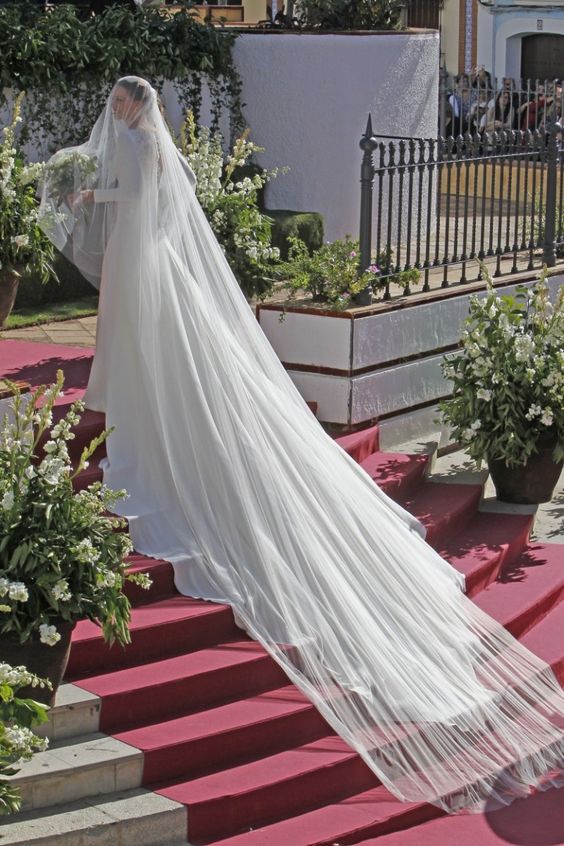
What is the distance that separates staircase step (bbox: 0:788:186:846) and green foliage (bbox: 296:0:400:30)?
772 cm

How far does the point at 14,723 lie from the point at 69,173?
133 inches

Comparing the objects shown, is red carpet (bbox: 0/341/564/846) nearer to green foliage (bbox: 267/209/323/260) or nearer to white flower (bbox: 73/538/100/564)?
white flower (bbox: 73/538/100/564)

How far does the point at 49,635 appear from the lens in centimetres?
514

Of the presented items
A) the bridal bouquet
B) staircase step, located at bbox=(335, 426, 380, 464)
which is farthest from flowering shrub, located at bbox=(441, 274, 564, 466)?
the bridal bouquet

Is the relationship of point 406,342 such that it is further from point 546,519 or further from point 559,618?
point 559,618

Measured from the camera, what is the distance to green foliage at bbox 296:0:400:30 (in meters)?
11.7

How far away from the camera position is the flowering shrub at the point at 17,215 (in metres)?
6.70

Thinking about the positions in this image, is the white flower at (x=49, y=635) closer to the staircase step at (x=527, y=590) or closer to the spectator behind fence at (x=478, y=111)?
the staircase step at (x=527, y=590)

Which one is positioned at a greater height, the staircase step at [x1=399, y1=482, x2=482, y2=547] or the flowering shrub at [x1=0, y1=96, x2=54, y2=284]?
the flowering shrub at [x1=0, y1=96, x2=54, y2=284]

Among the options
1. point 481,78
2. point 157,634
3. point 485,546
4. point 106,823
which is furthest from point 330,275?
point 481,78

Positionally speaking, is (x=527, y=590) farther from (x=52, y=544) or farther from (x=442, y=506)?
(x=52, y=544)

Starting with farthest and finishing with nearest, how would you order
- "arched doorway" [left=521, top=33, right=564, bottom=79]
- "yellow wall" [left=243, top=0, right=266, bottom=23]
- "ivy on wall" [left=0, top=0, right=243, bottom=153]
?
1. "arched doorway" [left=521, top=33, right=564, bottom=79]
2. "yellow wall" [left=243, top=0, right=266, bottom=23]
3. "ivy on wall" [left=0, top=0, right=243, bottom=153]

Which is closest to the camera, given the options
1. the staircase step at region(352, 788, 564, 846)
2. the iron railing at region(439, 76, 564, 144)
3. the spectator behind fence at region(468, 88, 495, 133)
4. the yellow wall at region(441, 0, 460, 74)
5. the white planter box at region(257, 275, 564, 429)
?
the staircase step at region(352, 788, 564, 846)

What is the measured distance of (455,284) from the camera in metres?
9.52
